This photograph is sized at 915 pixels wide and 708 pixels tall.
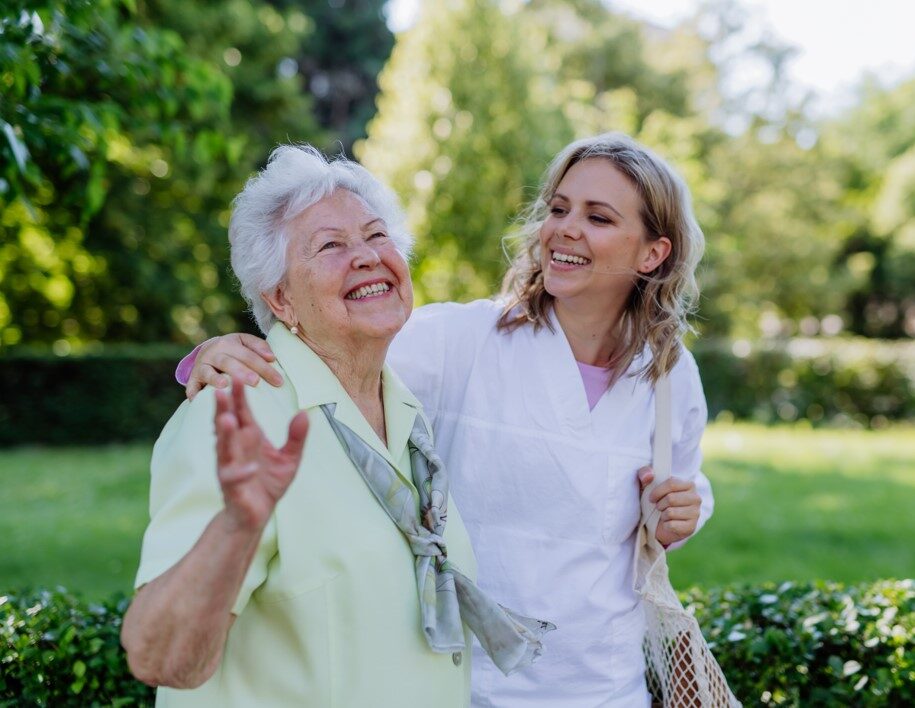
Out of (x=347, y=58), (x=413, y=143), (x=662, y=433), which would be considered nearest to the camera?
(x=662, y=433)

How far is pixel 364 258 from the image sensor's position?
2.13m

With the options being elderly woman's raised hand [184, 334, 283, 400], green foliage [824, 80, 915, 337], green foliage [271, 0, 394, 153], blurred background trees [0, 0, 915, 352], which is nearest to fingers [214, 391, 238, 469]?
elderly woman's raised hand [184, 334, 283, 400]

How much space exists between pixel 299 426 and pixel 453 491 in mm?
1175

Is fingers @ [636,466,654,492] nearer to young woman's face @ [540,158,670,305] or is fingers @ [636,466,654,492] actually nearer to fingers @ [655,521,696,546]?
fingers @ [655,521,696,546]

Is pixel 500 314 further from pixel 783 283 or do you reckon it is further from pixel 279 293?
pixel 783 283

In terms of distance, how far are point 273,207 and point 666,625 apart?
5.14ft

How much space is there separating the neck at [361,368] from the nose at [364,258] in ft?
0.57

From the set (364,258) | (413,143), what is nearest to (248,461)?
(364,258)

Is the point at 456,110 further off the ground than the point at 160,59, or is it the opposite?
the point at 456,110

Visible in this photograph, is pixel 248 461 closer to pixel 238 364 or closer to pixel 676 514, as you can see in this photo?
pixel 238 364

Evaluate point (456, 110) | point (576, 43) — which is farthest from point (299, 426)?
point (576, 43)

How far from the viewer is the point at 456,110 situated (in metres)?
11.4

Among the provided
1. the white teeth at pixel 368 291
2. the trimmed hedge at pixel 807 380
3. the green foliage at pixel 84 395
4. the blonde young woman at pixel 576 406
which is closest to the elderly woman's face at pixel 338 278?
the white teeth at pixel 368 291

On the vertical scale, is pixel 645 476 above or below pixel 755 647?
above
